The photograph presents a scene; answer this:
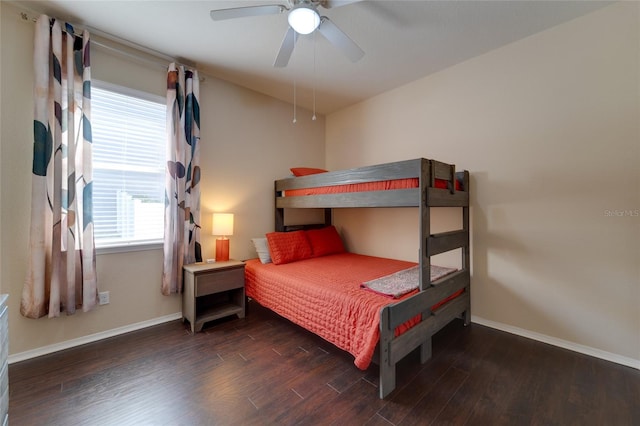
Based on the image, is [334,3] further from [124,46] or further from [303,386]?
[303,386]

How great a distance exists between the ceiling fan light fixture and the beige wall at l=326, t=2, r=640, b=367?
181 centimetres

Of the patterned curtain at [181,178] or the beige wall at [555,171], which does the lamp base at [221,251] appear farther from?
the beige wall at [555,171]

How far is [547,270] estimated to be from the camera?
2199 mm

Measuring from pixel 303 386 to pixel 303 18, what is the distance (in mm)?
2351

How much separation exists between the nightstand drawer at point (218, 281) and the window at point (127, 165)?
0.63m

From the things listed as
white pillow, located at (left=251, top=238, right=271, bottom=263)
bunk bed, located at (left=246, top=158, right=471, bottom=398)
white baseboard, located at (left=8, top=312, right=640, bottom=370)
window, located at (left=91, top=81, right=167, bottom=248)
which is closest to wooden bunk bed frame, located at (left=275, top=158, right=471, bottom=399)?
bunk bed, located at (left=246, top=158, right=471, bottom=398)

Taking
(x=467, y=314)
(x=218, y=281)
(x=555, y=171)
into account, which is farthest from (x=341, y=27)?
(x=467, y=314)

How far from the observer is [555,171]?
2.16 metres

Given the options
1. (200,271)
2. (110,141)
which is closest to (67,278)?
(200,271)

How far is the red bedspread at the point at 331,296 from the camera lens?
5.63ft

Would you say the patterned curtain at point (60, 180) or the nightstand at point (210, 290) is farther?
the nightstand at point (210, 290)

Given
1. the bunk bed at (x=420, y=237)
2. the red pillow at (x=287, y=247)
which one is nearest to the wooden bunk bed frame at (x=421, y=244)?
the bunk bed at (x=420, y=237)

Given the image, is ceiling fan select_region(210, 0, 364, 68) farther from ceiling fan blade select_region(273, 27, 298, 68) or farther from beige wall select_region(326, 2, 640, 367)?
beige wall select_region(326, 2, 640, 367)

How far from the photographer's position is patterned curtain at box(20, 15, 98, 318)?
1.93 metres
